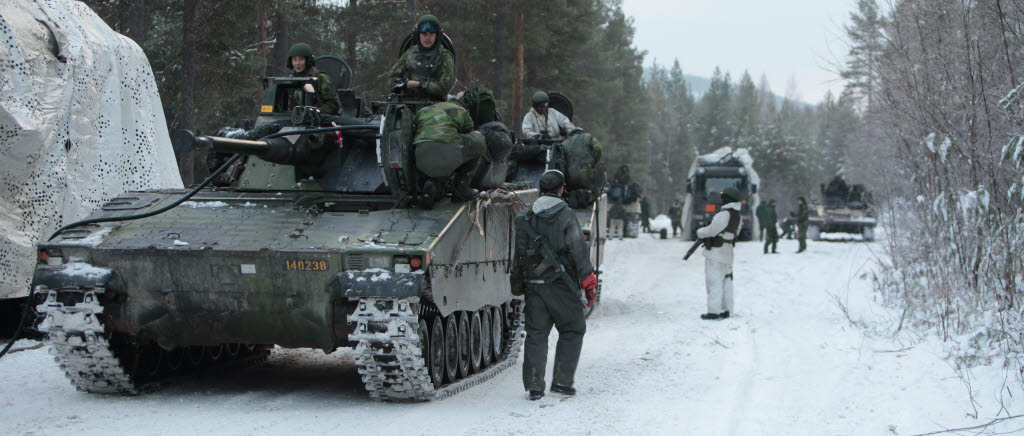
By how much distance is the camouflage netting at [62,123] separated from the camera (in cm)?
1050

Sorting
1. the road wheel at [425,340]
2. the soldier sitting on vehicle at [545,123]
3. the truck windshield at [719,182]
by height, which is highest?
the soldier sitting on vehicle at [545,123]

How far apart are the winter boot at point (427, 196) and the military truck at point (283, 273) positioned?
0.23ft

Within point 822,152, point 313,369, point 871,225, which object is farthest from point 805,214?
point 822,152

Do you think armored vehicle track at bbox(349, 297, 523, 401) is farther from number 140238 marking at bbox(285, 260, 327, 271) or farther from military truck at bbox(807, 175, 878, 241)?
military truck at bbox(807, 175, 878, 241)

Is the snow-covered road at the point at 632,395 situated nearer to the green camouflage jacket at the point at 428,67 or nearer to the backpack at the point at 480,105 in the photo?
the backpack at the point at 480,105

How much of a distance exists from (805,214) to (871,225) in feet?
29.1

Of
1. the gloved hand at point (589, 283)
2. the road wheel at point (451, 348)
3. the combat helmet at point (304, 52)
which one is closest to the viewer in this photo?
the gloved hand at point (589, 283)

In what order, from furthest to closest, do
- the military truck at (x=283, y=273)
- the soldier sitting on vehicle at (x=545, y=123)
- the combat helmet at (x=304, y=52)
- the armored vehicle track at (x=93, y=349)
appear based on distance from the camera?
the soldier sitting on vehicle at (x=545, y=123)
the combat helmet at (x=304, y=52)
the armored vehicle track at (x=93, y=349)
the military truck at (x=283, y=273)

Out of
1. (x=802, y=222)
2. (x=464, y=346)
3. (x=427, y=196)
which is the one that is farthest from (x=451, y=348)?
(x=802, y=222)

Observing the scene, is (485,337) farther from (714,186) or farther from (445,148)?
(714,186)

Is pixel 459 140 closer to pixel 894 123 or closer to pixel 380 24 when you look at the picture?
pixel 894 123

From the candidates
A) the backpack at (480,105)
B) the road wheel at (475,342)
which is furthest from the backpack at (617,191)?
the road wheel at (475,342)

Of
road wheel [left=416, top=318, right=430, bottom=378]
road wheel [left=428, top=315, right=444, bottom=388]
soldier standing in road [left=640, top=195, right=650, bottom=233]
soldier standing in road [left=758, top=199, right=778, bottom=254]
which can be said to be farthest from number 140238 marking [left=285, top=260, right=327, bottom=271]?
soldier standing in road [left=640, top=195, right=650, bottom=233]

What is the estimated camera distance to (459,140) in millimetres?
8203
